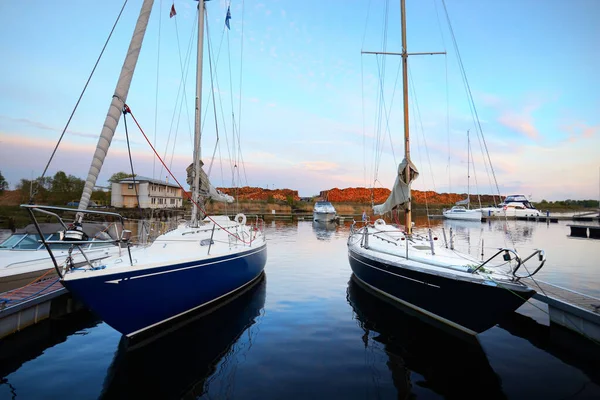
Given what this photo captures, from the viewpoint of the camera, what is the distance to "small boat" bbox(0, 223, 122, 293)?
8.95 metres

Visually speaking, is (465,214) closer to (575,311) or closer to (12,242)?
(575,311)

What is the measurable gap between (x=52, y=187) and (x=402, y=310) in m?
83.7

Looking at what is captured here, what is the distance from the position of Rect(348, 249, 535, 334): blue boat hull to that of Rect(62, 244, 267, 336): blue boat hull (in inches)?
199

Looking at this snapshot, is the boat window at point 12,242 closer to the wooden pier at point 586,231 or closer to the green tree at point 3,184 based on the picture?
the wooden pier at point 586,231

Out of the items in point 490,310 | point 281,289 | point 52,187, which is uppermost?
point 52,187

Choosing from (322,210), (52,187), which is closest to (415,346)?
(322,210)

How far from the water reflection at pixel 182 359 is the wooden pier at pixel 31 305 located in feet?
8.38

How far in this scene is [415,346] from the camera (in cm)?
720

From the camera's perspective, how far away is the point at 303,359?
21.6ft

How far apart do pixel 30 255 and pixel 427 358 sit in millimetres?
11860

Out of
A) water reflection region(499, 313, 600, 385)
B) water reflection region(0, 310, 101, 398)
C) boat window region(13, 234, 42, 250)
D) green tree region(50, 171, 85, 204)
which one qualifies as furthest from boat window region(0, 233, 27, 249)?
green tree region(50, 171, 85, 204)

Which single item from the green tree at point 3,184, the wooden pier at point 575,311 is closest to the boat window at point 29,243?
the wooden pier at point 575,311

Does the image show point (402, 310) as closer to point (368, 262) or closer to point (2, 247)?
point (368, 262)

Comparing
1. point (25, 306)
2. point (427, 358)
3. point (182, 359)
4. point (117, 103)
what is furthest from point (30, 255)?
point (427, 358)
